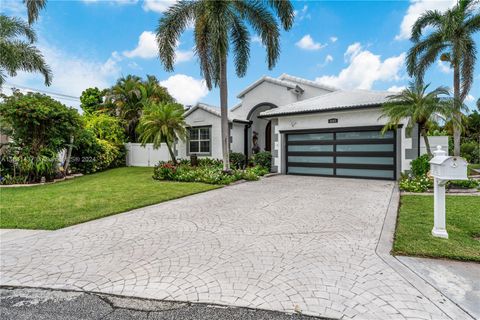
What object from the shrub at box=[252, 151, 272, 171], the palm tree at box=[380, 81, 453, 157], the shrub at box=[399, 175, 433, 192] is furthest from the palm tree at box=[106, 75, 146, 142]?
the shrub at box=[399, 175, 433, 192]

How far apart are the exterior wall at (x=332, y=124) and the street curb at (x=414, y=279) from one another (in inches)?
286

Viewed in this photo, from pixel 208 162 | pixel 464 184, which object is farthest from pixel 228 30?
pixel 464 184

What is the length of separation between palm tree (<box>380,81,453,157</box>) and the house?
1069mm

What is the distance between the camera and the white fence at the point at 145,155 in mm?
19766

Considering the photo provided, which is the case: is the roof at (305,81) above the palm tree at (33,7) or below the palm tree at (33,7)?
below

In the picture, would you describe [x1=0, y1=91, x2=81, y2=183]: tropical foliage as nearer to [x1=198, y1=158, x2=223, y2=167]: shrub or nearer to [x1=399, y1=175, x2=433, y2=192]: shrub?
[x1=198, y1=158, x2=223, y2=167]: shrub

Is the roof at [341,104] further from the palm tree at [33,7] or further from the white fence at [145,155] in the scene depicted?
the palm tree at [33,7]

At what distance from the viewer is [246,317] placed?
2486mm

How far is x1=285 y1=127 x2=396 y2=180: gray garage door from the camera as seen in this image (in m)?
11.7

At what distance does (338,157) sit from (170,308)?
11.6 meters

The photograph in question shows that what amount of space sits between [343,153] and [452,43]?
28.4ft

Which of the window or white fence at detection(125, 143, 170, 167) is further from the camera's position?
white fence at detection(125, 143, 170, 167)

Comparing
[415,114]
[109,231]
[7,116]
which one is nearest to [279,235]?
[109,231]

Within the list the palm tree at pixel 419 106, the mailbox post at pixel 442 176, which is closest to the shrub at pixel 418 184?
the palm tree at pixel 419 106
